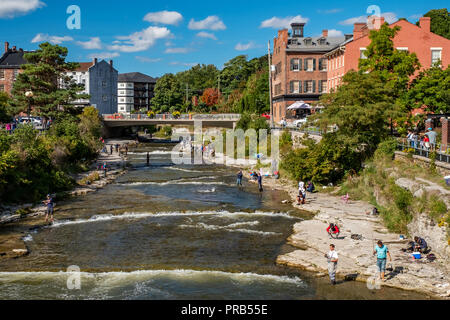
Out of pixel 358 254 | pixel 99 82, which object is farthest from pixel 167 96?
pixel 358 254

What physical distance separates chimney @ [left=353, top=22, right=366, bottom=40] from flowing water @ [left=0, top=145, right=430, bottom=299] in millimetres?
28149

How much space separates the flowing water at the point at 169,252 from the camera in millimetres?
17312

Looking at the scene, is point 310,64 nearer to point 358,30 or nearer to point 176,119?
point 358,30

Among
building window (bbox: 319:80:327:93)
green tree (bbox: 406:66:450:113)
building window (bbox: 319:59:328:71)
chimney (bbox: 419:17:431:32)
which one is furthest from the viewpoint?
building window (bbox: 319:59:328:71)

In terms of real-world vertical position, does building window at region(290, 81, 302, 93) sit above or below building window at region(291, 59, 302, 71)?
below

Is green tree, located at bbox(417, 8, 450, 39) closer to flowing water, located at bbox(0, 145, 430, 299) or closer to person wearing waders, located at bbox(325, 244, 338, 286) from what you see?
flowing water, located at bbox(0, 145, 430, 299)

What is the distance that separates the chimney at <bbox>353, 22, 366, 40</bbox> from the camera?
55.3 meters

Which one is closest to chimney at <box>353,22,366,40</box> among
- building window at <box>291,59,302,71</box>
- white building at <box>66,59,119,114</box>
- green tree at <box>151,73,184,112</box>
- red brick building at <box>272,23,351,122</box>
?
red brick building at <box>272,23,351,122</box>

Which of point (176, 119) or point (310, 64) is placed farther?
point (176, 119)

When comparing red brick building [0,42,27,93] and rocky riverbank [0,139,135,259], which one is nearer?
rocky riverbank [0,139,135,259]

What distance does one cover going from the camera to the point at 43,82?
184 feet

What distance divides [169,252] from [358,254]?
28.6ft

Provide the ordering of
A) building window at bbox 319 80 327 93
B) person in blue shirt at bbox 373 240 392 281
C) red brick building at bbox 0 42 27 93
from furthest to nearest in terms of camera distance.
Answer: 1. red brick building at bbox 0 42 27 93
2. building window at bbox 319 80 327 93
3. person in blue shirt at bbox 373 240 392 281

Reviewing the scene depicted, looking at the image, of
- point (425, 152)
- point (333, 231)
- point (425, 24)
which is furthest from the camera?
point (425, 24)
